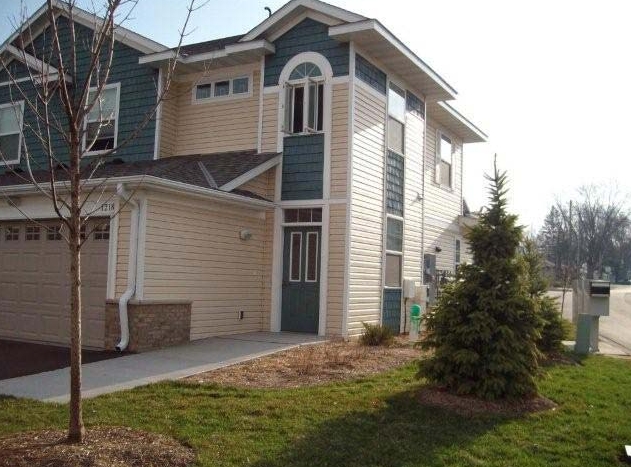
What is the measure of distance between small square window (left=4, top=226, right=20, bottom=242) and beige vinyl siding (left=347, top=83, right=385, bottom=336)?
6.84 m

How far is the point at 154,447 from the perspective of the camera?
5254mm

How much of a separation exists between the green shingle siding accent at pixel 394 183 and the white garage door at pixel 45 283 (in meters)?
6.26

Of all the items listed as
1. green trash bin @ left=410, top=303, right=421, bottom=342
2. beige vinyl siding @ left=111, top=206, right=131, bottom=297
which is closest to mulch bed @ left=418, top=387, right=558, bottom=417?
green trash bin @ left=410, top=303, right=421, bottom=342

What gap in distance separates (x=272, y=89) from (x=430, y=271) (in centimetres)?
689

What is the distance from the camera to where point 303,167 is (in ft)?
43.0

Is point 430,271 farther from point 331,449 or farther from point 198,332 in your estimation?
point 331,449

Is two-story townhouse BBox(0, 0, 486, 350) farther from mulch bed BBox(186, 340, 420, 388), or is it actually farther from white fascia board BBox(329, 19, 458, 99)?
mulch bed BBox(186, 340, 420, 388)

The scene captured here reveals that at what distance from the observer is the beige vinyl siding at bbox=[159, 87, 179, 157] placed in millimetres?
14695

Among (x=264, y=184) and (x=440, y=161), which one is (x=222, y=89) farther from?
(x=440, y=161)

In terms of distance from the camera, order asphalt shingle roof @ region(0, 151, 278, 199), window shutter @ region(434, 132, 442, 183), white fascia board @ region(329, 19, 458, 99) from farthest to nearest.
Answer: window shutter @ region(434, 132, 442, 183) < white fascia board @ region(329, 19, 458, 99) < asphalt shingle roof @ region(0, 151, 278, 199)

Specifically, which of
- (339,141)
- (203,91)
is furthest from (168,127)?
(339,141)

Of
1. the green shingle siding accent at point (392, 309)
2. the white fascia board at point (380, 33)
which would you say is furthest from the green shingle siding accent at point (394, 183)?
the white fascia board at point (380, 33)

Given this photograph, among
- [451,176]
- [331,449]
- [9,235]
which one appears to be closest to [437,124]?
[451,176]

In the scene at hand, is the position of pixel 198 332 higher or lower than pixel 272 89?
lower
